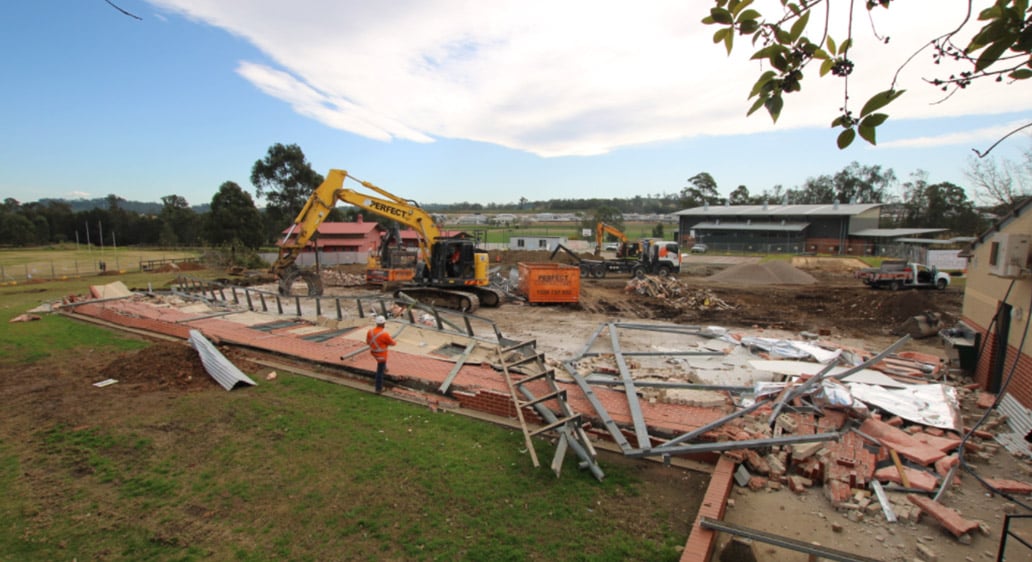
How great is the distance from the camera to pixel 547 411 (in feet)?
22.7

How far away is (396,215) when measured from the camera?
716 inches

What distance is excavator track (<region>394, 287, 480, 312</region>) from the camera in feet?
58.7

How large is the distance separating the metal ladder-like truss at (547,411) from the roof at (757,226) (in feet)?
178

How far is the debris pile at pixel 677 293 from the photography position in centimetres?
2017

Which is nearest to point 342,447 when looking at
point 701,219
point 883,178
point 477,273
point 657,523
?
point 657,523

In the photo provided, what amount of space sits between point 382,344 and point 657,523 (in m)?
5.13

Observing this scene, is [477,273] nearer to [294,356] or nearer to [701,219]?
[294,356]

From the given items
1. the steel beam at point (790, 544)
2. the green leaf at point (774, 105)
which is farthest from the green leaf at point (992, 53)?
the steel beam at point (790, 544)

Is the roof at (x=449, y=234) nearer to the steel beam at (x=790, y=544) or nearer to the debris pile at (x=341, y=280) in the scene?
the debris pile at (x=341, y=280)

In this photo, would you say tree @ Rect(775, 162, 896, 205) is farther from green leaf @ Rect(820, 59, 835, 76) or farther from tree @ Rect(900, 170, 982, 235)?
green leaf @ Rect(820, 59, 835, 76)

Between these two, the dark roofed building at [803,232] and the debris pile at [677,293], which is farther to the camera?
the dark roofed building at [803,232]

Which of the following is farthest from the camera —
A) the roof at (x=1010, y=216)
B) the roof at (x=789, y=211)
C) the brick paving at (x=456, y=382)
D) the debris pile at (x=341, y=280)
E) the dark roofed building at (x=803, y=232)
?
the roof at (x=789, y=211)

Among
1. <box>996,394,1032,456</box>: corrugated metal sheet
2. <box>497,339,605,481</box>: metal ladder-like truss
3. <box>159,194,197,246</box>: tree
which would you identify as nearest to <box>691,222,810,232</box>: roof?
<box>996,394,1032,456</box>: corrugated metal sheet

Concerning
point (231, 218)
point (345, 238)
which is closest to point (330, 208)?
point (345, 238)
